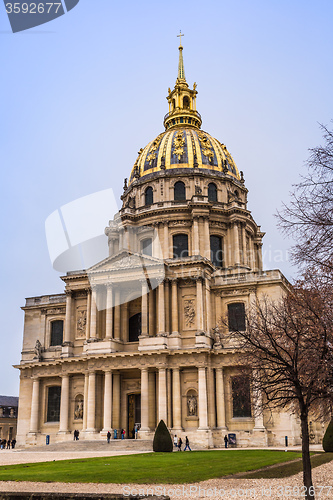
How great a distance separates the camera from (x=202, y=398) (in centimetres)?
4734

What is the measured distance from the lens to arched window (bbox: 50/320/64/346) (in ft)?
191

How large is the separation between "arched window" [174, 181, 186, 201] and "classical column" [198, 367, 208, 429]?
23559mm

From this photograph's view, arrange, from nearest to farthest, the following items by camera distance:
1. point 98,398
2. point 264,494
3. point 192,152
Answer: point 264,494 → point 98,398 → point 192,152

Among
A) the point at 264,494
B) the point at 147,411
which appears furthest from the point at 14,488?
the point at 147,411

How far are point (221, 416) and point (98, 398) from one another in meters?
11.5

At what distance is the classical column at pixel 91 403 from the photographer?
49.1m

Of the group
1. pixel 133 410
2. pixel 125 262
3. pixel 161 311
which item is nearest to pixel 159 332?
pixel 161 311

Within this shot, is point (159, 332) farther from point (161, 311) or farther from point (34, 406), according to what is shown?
point (34, 406)

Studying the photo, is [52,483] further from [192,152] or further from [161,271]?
[192,152]

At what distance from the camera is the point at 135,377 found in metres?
52.3

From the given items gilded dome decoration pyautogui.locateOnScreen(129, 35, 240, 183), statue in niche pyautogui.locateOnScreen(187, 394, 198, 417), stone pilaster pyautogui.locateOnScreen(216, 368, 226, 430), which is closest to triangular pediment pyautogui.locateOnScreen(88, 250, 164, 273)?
stone pilaster pyautogui.locateOnScreen(216, 368, 226, 430)

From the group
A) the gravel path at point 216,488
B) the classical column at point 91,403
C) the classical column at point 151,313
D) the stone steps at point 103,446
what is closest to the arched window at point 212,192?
the classical column at point 151,313

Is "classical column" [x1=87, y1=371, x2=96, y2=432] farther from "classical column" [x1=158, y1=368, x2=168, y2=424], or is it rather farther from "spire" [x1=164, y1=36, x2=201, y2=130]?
"spire" [x1=164, y1=36, x2=201, y2=130]

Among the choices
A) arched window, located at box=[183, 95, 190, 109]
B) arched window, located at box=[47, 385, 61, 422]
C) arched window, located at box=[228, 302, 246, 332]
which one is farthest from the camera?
arched window, located at box=[183, 95, 190, 109]
